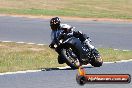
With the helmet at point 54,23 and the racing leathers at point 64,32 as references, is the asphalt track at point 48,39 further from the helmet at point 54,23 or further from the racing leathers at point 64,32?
the helmet at point 54,23

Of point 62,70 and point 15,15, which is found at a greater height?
point 62,70

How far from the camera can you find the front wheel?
12094 millimetres

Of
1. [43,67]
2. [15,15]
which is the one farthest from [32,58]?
[15,15]

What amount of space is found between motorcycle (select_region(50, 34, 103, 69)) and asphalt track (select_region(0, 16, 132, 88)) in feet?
1.43

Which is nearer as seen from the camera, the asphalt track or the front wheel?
the asphalt track

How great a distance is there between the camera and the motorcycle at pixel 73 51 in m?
12.0

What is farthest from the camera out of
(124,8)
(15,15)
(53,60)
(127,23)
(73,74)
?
(124,8)

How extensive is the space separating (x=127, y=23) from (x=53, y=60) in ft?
61.6

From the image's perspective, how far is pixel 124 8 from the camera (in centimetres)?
4512

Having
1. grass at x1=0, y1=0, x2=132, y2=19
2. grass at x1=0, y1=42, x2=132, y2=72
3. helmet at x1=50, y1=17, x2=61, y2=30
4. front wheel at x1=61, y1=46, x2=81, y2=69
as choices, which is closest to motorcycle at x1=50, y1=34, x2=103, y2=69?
front wheel at x1=61, y1=46, x2=81, y2=69

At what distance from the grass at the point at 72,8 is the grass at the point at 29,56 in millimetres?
18577

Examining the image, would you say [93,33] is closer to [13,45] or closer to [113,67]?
[13,45]

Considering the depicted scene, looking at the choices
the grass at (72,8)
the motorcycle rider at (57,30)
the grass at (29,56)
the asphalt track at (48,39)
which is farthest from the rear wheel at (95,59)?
the grass at (72,8)

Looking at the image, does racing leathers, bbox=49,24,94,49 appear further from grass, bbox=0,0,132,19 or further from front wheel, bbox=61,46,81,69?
A: grass, bbox=0,0,132,19
